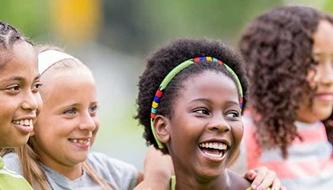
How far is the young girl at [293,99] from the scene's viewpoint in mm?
6051

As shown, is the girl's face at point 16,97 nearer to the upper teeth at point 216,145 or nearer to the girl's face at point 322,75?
the upper teeth at point 216,145

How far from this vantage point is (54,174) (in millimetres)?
4918

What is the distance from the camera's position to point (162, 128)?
4895 millimetres

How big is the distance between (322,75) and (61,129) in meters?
1.74

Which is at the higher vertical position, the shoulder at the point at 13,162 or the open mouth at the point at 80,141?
the open mouth at the point at 80,141

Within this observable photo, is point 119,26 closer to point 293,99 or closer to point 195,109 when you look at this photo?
point 293,99

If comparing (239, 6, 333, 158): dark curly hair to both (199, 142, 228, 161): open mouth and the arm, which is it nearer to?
the arm

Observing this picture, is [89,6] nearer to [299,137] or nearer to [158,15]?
[158,15]

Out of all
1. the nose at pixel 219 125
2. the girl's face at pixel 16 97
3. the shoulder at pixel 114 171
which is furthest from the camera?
the shoulder at pixel 114 171

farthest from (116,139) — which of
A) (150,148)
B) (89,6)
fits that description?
(150,148)

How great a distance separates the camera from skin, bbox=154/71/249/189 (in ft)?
15.4

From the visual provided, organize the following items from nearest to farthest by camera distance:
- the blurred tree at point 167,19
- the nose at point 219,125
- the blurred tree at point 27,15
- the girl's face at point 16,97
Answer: the girl's face at point 16,97, the nose at point 219,125, the blurred tree at point 27,15, the blurred tree at point 167,19

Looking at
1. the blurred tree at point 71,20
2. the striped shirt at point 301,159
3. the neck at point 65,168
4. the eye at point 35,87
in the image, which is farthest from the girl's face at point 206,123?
the blurred tree at point 71,20

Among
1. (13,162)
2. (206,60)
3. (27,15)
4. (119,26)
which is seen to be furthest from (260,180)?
(119,26)
